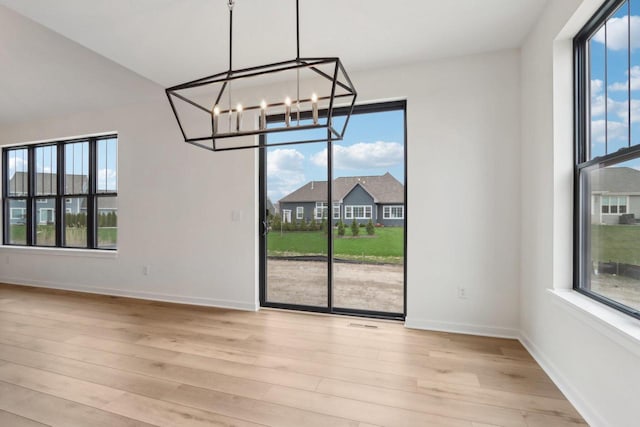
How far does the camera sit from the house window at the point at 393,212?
339 cm

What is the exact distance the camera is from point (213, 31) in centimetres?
265

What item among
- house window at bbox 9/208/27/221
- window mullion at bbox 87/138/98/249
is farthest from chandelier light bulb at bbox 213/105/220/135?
house window at bbox 9/208/27/221

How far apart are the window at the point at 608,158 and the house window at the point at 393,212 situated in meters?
1.53

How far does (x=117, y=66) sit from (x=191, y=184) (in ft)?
5.14

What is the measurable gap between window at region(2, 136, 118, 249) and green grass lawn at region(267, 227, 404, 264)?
8.88ft

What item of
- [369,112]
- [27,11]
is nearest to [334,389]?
[369,112]

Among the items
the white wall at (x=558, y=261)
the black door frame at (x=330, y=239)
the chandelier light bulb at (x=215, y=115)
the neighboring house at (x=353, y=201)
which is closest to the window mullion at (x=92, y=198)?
the black door frame at (x=330, y=239)

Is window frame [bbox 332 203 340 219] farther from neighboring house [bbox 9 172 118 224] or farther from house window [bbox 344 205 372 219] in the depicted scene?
neighboring house [bbox 9 172 118 224]

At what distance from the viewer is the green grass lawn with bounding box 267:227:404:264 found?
11.3 feet

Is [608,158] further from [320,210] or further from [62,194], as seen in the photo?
[62,194]

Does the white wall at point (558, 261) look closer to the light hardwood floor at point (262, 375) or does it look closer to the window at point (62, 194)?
the light hardwood floor at point (262, 375)

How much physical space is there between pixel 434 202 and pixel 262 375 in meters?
2.22

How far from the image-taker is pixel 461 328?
305 centimetres

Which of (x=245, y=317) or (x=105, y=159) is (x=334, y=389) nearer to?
(x=245, y=317)
